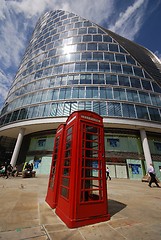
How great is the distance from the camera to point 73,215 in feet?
8.74

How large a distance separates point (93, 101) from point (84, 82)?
4202 mm

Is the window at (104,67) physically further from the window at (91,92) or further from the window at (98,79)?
the window at (91,92)

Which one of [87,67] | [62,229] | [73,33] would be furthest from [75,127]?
[73,33]

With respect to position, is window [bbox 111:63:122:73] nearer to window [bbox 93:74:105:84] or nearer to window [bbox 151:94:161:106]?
window [bbox 93:74:105:84]

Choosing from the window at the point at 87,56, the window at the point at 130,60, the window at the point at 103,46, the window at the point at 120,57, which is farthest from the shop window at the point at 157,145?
the window at the point at 103,46

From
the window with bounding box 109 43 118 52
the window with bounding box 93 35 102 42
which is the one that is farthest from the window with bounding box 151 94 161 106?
the window with bounding box 93 35 102 42

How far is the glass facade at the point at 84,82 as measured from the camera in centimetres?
1881

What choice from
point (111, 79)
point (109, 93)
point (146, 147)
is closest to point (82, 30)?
point (111, 79)

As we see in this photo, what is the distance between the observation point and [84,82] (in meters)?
21.0

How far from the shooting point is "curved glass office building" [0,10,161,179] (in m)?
17.6

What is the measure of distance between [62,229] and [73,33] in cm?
3358

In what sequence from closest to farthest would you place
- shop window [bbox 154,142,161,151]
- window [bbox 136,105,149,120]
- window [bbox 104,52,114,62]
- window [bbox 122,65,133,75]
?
window [bbox 136,105,149,120]
shop window [bbox 154,142,161,151]
window [bbox 122,65,133,75]
window [bbox 104,52,114,62]

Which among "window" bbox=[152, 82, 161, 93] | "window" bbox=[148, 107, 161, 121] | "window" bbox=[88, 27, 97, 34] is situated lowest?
"window" bbox=[148, 107, 161, 121]

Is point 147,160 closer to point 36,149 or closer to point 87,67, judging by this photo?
point 36,149
